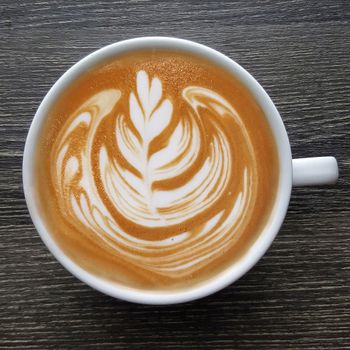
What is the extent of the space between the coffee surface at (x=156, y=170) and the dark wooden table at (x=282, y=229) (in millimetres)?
139

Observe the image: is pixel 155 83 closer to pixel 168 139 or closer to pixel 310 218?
pixel 168 139

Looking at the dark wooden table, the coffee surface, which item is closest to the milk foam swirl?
the coffee surface

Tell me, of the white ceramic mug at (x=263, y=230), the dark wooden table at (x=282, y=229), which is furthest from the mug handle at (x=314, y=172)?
the dark wooden table at (x=282, y=229)

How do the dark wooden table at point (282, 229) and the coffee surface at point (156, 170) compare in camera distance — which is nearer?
the coffee surface at point (156, 170)

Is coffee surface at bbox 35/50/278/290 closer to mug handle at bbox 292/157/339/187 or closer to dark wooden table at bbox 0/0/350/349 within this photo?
mug handle at bbox 292/157/339/187

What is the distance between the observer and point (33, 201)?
0.84m

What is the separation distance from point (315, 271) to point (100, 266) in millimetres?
374

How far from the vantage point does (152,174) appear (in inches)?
32.9

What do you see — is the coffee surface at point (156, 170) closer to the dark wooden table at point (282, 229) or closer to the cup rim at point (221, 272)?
the cup rim at point (221, 272)

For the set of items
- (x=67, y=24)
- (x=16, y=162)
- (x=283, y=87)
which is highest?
(x=67, y=24)

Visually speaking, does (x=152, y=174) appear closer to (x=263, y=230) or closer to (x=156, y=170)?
(x=156, y=170)

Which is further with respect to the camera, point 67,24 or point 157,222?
point 67,24

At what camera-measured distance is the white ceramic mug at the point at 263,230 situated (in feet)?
2.76

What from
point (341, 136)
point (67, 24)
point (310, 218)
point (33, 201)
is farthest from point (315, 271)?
point (67, 24)
